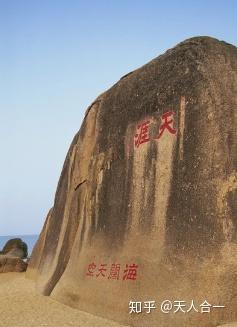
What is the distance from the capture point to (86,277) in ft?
27.2

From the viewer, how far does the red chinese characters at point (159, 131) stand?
7.53 meters

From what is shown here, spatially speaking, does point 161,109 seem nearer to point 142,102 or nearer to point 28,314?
point 142,102

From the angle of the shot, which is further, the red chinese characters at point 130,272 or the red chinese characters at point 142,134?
the red chinese characters at point 142,134

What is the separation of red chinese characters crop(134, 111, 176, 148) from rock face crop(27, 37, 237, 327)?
0.02 m

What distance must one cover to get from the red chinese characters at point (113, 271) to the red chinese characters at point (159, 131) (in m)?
2.17

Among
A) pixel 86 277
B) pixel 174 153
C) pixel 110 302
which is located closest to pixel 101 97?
pixel 174 153

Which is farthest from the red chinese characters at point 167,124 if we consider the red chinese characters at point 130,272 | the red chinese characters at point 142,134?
the red chinese characters at point 130,272

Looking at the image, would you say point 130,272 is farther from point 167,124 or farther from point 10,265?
point 10,265

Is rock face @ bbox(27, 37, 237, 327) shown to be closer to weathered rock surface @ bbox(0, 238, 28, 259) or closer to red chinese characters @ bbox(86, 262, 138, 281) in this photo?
red chinese characters @ bbox(86, 262, 138, 281)

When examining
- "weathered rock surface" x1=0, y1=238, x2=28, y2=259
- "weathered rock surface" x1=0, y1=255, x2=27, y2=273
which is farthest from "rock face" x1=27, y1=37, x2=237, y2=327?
"weathered rock surface" x1=0, y1=238, x2=28, y2=259

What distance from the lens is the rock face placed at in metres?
6.33

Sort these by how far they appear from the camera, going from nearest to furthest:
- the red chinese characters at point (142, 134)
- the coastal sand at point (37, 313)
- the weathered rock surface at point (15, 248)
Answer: the coastal sand at point (37, 313)
the red chinese characters at point (142, 134)
the weathered rock surface at point (15, 248)

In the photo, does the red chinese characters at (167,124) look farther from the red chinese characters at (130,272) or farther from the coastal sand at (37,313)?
the coastal sand at (37,313)

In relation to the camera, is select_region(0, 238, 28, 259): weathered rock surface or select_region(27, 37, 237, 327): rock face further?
select_region(0, 238, 28, 259): weathered rock surface
